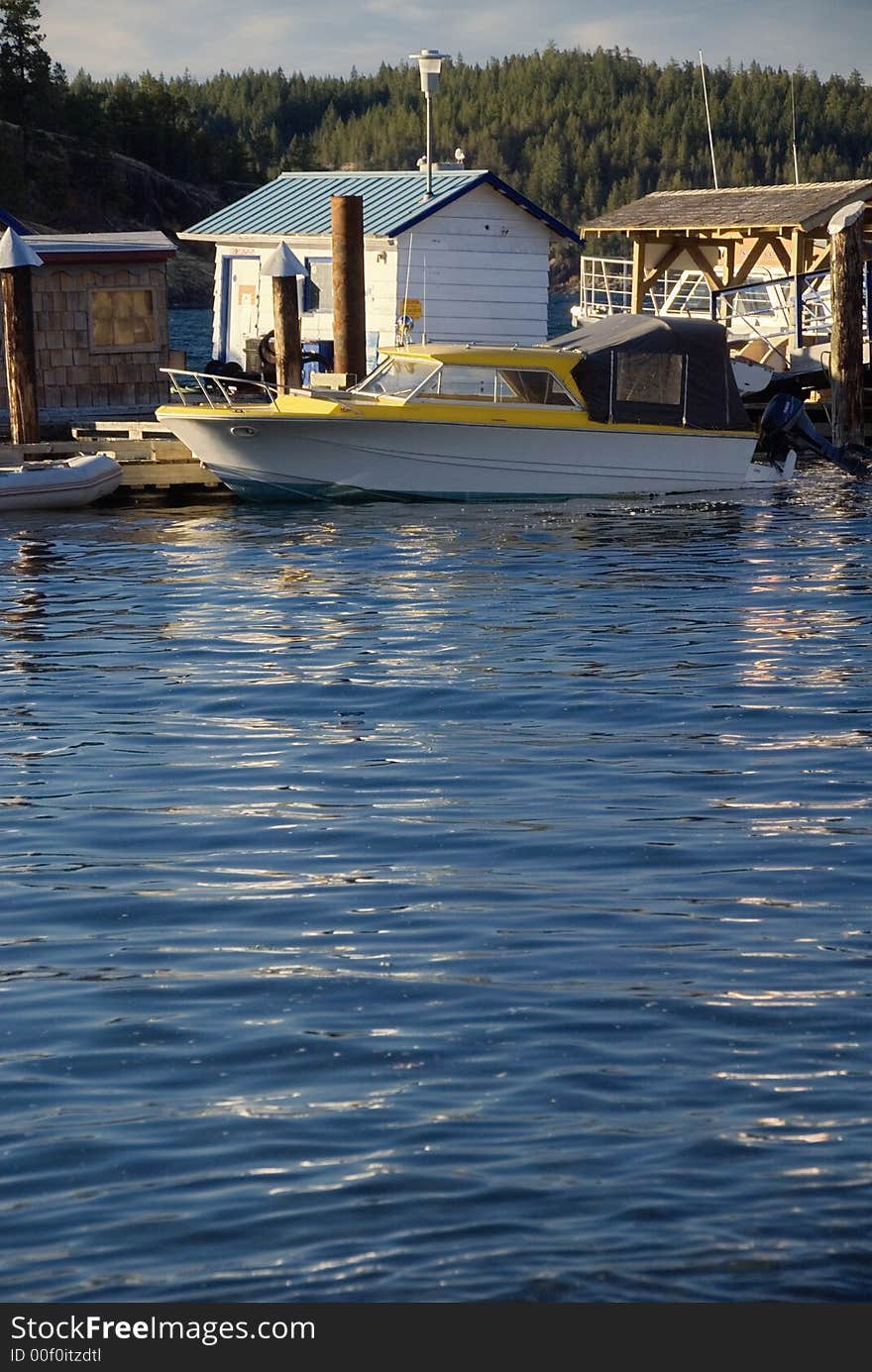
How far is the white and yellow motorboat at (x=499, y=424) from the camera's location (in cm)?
2428

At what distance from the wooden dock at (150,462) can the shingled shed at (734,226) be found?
12035mm

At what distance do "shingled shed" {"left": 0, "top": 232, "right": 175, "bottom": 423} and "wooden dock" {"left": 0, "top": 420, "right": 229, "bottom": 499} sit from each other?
11.7 ft

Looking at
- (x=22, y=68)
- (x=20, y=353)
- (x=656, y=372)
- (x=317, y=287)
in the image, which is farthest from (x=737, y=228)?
(x=22, y=68)

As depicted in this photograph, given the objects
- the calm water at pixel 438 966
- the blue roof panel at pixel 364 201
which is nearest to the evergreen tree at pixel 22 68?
the blue roof panel at pixel 364 201

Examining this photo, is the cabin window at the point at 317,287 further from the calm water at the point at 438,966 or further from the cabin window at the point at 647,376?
the calm water at the point at 438,966

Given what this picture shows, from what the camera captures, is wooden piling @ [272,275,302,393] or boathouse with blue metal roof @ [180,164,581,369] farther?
boathouse with blue metal roof @ [180,164,581,369]

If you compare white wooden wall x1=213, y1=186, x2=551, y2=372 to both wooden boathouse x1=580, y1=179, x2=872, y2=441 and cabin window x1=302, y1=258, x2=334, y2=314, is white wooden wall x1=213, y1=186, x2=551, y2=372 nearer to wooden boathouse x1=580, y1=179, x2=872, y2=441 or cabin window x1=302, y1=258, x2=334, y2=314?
cabin window x1=302, y1=258, x2=334, y2=314

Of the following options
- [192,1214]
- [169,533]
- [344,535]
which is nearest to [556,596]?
[344,535]

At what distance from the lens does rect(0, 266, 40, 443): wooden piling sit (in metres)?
25.0

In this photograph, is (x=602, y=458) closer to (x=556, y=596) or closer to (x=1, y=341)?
(x=556, y=596)

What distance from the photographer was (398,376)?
2467 cm

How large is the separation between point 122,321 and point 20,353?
551cm

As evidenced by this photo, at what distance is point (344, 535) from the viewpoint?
75.7 ft

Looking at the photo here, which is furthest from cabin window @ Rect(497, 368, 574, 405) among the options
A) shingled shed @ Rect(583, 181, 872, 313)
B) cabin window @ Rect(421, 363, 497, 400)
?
shingled shed @ Rect(583, 181, 872, 313)
